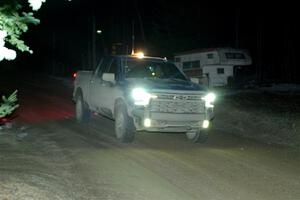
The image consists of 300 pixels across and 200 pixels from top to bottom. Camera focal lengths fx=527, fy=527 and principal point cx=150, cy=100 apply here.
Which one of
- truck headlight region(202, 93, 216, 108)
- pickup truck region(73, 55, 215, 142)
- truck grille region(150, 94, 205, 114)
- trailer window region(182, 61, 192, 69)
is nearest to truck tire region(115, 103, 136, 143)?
pickup truck region(73, 55, 215, 142)

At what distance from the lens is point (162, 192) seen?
303 inches

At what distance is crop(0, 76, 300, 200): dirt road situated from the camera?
25.1 ft

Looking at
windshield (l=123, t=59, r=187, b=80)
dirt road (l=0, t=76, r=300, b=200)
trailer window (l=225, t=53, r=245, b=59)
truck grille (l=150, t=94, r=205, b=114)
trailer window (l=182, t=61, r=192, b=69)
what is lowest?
dirt road (l=0, t=76, r=300, b=200)

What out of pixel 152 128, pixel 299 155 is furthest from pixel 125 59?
pixel 299 155

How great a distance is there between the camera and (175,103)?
1166 centimetres

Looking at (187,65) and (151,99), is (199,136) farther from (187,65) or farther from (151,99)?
(187,65)

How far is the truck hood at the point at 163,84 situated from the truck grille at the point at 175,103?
22 cm

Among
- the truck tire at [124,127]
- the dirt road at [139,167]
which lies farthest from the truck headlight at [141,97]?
the dirt road at [139,167]

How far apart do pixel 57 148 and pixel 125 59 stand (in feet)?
10.8

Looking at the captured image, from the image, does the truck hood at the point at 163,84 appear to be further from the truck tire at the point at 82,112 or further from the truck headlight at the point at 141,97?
the truck tire at the point at 82,112

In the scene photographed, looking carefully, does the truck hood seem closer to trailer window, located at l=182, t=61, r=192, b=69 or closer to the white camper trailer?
the white camper trailer

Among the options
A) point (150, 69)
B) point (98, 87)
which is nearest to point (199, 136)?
point (150, 69)

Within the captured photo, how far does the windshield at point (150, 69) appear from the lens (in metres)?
13.0

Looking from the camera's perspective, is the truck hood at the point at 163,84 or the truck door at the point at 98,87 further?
the truck door at the point at 98,87
